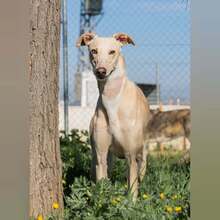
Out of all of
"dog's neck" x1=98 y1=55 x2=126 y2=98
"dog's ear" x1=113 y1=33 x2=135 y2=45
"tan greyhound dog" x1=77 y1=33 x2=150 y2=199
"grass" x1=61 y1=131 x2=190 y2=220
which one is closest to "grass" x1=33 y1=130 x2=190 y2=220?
"grass" x1=61 y1=131 x2=190 y2=220

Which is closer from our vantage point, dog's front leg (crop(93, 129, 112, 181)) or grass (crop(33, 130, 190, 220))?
grass (crop(33, 130, 190, 220))

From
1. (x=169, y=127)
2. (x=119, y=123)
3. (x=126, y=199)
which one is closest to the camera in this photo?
(x=126, y=199)

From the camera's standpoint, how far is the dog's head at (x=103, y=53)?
2307 millimetres

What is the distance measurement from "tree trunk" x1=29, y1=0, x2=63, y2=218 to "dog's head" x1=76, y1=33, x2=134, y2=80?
171 mm

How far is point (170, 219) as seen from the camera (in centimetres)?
212

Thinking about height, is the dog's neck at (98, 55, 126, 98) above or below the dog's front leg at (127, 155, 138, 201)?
above

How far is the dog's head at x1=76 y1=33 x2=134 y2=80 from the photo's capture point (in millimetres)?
2307

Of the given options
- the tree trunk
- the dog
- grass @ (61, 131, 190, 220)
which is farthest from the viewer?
the dog

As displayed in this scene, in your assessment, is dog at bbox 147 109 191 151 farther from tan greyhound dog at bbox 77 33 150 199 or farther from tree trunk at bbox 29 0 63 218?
tree trunk at bbox 29 0 63 218

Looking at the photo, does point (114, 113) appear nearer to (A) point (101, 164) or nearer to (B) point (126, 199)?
(A) point (101, 164)

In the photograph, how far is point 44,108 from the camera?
2250 mm

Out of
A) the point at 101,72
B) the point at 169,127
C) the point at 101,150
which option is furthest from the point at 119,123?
the point at 169,127

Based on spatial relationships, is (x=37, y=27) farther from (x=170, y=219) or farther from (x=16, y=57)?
(x=170, y=219)

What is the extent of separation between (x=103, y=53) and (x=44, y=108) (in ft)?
1.22
